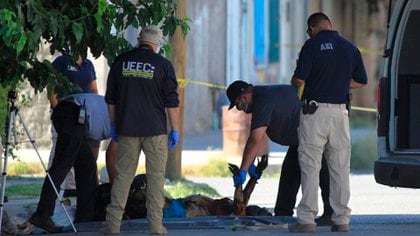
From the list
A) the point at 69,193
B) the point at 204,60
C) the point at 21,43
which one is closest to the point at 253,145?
Answer: the point at 69,193

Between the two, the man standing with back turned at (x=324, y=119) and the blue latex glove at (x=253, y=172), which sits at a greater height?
the man standing with back turned at (x=324, y=119)

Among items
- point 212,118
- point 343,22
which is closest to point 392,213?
point 212,118

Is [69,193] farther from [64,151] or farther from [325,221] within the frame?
[325,221]

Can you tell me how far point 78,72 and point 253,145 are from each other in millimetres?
2311

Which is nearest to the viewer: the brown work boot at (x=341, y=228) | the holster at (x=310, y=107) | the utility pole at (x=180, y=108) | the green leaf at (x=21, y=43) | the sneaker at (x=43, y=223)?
the green leaf at (x=21, y=43)

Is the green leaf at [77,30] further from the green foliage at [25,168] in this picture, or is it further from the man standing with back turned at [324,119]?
the green foliage at [25,168]

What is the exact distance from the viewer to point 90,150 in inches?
502

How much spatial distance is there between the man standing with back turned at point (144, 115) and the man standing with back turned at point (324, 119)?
3.53 ft

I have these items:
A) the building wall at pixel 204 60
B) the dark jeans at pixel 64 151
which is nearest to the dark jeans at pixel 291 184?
the dark jeans at pixel 64 151

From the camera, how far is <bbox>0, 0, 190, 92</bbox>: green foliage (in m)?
10.1

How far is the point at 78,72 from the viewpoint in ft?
45.6

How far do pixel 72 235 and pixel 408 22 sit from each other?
3368 millimetres

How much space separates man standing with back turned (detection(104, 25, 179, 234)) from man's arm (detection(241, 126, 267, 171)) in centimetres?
86

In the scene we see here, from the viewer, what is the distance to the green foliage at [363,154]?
20.6m
